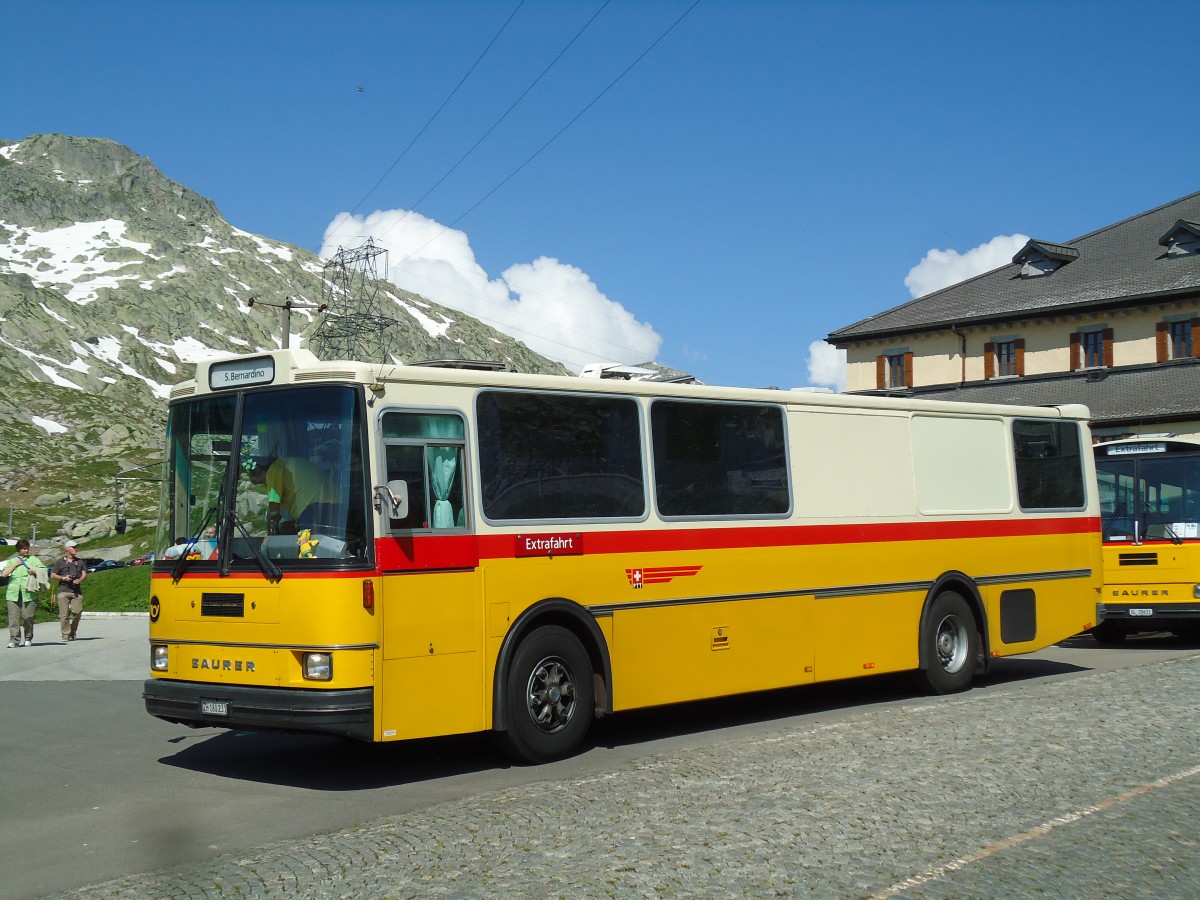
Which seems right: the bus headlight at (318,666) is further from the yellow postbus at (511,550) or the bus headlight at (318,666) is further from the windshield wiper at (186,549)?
the windshield wiper at (186,549)

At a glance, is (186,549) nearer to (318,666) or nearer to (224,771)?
(318,666)

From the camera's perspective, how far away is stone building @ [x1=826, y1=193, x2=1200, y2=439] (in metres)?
48.5

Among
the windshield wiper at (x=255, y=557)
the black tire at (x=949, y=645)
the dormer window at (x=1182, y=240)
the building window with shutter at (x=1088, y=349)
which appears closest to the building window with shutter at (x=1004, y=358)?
the building window with shutter at (x=1088, y=349)

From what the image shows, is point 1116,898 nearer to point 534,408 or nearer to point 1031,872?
point 1031,872

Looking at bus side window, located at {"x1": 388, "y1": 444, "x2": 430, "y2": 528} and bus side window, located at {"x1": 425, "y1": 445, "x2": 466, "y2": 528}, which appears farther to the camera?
bus side window, located at {"x1": 425, "y1": 445, "x2": 466, "y2": 528}

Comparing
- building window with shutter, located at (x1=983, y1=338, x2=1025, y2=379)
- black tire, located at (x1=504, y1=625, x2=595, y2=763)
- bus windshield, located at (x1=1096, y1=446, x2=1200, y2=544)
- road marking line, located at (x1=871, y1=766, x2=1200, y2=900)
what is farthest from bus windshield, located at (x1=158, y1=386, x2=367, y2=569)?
building window with shutter, located at (x1=983, y1=338, x2=1025, y2=379)

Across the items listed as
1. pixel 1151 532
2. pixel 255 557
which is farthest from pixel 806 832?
pixel 1151 532

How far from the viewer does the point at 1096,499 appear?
16.9m

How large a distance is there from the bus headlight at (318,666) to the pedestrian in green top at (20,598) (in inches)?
630

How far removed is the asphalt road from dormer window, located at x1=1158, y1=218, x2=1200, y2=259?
1499 inches

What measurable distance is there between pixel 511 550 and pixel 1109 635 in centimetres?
Result: 1446

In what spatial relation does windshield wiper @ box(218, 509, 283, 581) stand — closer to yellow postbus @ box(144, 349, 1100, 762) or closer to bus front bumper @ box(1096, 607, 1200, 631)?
yellow postbus @ box(144, 349, 1100, 762)

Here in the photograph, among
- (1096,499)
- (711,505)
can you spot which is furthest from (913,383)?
(711,505)

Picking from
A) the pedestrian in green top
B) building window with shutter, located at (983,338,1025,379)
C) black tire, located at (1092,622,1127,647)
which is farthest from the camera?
building window with shutter, located at (983,338,1025,379)
